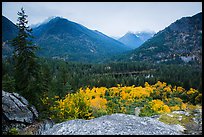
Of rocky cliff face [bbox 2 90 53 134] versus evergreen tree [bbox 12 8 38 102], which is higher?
evergreen tree [bbox 12 8 38 102]

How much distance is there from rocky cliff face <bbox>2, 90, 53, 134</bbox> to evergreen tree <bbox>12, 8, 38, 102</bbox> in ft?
5.23

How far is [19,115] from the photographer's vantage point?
67.8 ft

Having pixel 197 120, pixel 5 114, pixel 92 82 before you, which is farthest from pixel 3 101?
pixel 92 82

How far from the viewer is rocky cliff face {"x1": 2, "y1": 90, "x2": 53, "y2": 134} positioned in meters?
19.6

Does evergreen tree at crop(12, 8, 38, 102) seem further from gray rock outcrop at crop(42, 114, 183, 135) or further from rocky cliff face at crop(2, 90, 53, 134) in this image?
gray rock outcrop at crop(42, 114, 183, 135)

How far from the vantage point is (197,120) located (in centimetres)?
2289

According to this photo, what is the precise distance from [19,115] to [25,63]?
5.77 m

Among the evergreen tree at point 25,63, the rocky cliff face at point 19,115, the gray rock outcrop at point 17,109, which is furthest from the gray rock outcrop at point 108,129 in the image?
the evergreen tree at point 25,63

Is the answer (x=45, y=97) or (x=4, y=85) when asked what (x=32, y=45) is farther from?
(x=45, y=97)

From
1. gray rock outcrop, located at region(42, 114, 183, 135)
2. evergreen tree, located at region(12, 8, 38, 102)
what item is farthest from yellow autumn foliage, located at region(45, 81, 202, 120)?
gray rock outcrop, located at region(42, 114, 183, 135)

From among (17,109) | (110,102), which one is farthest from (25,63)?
(110,102)

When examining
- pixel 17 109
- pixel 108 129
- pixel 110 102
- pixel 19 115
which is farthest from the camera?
pixel 110 102

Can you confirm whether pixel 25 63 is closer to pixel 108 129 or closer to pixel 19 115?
pixel 19 115

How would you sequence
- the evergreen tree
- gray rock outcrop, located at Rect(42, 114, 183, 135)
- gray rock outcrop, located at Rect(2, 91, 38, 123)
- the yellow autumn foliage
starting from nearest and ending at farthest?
gray rock outcrop, located at Rect(42, 114, 183, 135), gray rock outcrop, located at Rect(2, 91, 38, 123), the evergreen tree, the yellow autumn foliage
